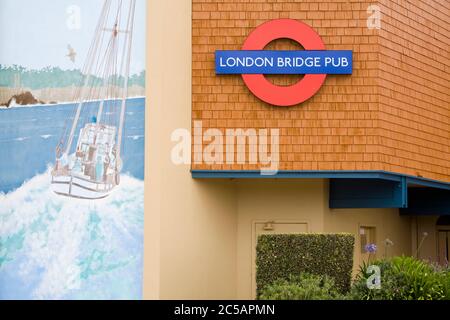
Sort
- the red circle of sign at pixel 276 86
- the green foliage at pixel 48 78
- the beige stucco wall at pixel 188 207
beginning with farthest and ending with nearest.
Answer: the red circle of sign at pixel 276 86 → the green foliage at pixel 48 78 → the beige stucco wall at pixel 188 207

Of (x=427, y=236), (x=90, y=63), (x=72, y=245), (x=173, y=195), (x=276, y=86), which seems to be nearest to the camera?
(x=72, y=245)

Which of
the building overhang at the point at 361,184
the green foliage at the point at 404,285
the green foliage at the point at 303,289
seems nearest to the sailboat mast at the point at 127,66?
the building overhang at the point at 361,184

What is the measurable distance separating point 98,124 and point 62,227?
176cm

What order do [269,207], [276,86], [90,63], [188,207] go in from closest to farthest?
[90,63] < [188,207] < [276,86] < [269,207]

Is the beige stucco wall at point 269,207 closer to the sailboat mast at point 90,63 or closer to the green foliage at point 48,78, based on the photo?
the green foliage at point 48,78

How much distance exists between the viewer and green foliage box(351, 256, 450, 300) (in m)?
14.8

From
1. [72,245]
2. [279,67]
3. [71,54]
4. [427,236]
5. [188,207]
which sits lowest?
[72,245]

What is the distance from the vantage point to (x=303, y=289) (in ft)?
45.7

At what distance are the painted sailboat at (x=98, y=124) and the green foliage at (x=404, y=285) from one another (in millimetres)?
4356

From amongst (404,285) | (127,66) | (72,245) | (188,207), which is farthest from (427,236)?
(72,245)

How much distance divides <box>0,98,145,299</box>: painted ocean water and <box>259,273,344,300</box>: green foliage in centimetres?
219

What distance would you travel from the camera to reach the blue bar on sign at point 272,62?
1709cm

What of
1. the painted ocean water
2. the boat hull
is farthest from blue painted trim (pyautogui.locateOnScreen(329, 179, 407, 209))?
the boat hull

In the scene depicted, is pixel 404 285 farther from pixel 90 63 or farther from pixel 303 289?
pixel 90 63
